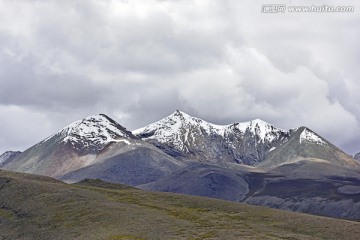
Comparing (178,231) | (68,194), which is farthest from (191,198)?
(178,231)

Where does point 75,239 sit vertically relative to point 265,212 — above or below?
below

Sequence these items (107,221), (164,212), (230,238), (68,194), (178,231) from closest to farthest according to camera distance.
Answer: (230,238)
(178,231)
(107,221)
(164,212)
(68,194)

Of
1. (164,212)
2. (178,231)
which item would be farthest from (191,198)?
(178,231)

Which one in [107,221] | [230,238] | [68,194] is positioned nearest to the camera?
[230,238]

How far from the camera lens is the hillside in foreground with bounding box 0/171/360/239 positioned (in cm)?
14175

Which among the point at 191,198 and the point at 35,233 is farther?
the point at 191,198

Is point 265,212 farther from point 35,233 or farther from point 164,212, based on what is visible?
point 35,233

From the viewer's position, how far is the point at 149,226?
148 m

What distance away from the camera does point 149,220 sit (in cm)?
15612

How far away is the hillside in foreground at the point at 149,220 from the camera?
141750 millimetres

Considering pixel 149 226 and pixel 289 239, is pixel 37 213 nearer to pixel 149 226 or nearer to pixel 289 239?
pixel 149 226

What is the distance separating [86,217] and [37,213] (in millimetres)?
21865

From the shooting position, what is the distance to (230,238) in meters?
131

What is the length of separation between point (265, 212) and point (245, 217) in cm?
925
